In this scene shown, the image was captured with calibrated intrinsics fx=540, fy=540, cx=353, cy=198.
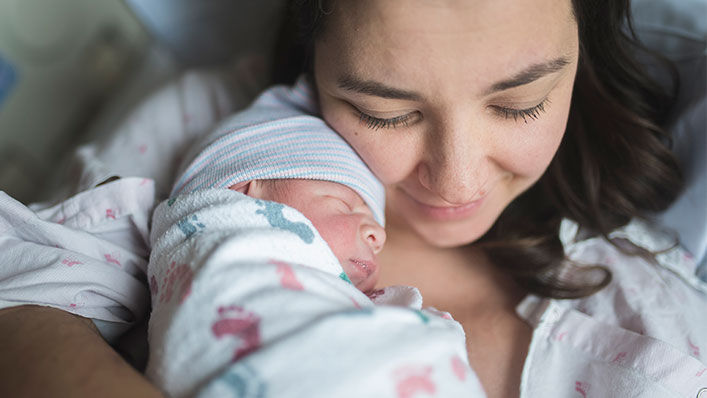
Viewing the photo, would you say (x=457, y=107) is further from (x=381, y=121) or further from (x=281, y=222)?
(x=281, y=222)

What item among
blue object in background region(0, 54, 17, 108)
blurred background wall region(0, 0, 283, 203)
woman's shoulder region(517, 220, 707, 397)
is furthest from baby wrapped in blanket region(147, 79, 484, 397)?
blue object in background region(0, 54, 17, 108)

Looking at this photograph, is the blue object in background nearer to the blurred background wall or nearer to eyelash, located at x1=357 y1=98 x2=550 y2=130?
the blurred background wall

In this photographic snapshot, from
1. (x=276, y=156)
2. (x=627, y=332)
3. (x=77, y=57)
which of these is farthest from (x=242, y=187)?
(x=77, y=57)

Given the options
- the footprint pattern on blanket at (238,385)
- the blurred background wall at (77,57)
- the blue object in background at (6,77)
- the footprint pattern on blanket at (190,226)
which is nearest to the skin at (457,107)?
the footprint pattern on blanket at (190,226)

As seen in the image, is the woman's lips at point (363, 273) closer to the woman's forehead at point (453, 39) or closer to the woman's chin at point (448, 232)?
the woman's chin at point (448, 232)

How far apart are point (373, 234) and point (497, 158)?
9.2 inches

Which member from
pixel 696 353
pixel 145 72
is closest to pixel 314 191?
pixel 696 353

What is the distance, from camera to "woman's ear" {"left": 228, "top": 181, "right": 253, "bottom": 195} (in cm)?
87

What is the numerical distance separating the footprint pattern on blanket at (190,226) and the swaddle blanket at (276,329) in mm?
18

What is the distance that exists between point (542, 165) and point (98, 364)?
734 millimetres

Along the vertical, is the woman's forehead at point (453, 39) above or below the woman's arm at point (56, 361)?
above

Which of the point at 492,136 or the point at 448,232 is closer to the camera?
the point at 492,136

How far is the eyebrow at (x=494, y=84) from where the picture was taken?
748 mm

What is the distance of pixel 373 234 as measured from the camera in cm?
87
